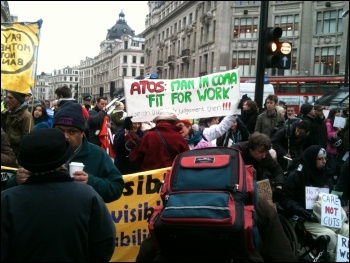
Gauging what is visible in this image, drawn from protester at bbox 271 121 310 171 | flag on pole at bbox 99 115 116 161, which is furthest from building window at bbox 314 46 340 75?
flag on pole at bbox 99 115 116 161

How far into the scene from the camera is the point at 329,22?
42938 millimetres

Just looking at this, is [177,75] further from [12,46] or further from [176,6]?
[12,46]

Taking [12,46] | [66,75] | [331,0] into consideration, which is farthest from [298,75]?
[66,75]

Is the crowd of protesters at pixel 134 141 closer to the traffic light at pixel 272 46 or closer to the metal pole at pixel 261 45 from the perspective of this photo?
the metal pole at pixel 261 45

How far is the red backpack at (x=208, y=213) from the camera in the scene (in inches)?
104

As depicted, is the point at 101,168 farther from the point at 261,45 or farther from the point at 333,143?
the point at 333,143

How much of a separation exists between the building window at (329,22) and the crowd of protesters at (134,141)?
34472mm

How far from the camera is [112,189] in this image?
10.8 feet

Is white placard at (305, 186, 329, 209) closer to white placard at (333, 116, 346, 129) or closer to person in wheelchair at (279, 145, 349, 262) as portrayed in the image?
person in wheelchair at (279, 145, 349, 262)

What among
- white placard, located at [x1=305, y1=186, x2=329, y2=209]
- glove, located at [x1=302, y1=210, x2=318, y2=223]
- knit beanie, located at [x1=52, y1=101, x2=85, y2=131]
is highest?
knit beanie, located at [x1=52, y1=101, x2=85, y2=131]

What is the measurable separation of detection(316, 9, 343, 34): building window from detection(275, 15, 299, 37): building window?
6.95ft

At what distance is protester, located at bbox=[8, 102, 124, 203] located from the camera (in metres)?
3.21

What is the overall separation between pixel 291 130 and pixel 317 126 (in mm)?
1442

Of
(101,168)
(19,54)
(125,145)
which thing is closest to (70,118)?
(101,168)
